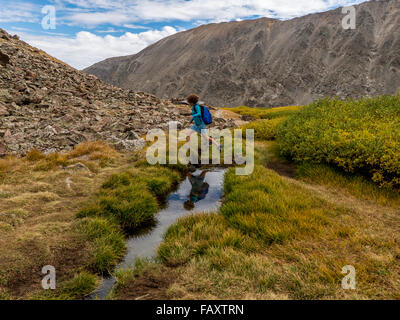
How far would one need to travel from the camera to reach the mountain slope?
416 ft

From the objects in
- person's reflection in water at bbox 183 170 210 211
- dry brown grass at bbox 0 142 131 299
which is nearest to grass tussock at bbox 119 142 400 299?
person's reflection in water at bbox 183 170 210 211

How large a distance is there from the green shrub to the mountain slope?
127656 millimetres

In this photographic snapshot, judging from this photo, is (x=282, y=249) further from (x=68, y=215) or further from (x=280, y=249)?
Answer: (x=68, y=215)

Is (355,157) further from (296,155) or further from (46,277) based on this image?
(46,277)

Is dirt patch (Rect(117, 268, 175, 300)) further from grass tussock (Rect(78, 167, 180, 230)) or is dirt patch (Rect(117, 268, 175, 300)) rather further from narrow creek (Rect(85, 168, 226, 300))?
grass tussock (Rect(78, 167, 180, 230))

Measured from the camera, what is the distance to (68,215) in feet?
22.7

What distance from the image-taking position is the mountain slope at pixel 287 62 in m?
127

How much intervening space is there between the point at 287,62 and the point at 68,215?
6357 inches

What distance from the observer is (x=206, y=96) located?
15400 cm

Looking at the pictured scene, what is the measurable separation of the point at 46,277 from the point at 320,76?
509 feet

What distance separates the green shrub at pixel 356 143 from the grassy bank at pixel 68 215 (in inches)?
242

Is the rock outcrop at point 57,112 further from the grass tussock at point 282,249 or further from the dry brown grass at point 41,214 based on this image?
the grass tussock at point 282,249

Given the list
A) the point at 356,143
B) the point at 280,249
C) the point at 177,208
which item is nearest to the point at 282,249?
the point at 280,249
